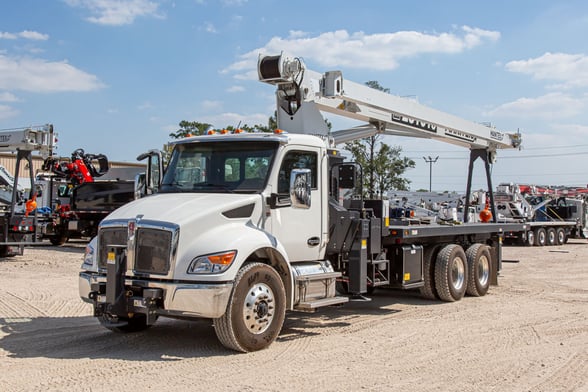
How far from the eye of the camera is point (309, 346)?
7.77m

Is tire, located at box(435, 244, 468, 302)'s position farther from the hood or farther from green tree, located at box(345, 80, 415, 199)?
green tree, located at box(345, 80, 415, 199)

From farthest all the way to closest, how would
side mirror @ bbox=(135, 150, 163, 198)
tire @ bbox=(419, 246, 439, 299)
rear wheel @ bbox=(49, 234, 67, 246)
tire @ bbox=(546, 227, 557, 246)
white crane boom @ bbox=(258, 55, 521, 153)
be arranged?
tire @ bbox=(546, 227, 557, 246) < rear wheel @ bbox=(49, 234, 67, 246) < tire @ bbox=(419, 246, 439, 299) < white crane boom @ bbox=(258, 55, 521, 153) < side mirror @ bbox=(135, 150, 163, 198)

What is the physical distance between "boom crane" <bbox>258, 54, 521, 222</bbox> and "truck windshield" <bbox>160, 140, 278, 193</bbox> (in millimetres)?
1371

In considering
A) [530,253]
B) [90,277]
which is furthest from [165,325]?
[530,253]

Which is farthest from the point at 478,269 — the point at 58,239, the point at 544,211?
the point at 544,211

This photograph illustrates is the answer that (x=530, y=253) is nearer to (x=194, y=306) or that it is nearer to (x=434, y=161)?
(x=194, y=306)

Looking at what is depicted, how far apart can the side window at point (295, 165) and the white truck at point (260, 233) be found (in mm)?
15

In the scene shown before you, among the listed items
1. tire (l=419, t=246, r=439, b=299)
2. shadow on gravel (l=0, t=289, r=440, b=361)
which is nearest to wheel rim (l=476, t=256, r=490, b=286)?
tire (l=419, t=246, r=439, b=299)

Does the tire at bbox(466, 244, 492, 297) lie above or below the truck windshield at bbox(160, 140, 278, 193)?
below

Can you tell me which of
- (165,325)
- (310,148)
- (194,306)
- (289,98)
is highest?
(289,98)

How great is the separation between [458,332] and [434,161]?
7352cm

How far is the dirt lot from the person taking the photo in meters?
6.16

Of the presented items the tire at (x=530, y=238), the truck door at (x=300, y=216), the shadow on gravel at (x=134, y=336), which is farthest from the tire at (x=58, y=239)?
the tire at (x=530, y=238)

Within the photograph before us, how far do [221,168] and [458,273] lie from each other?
5818 millimetres
